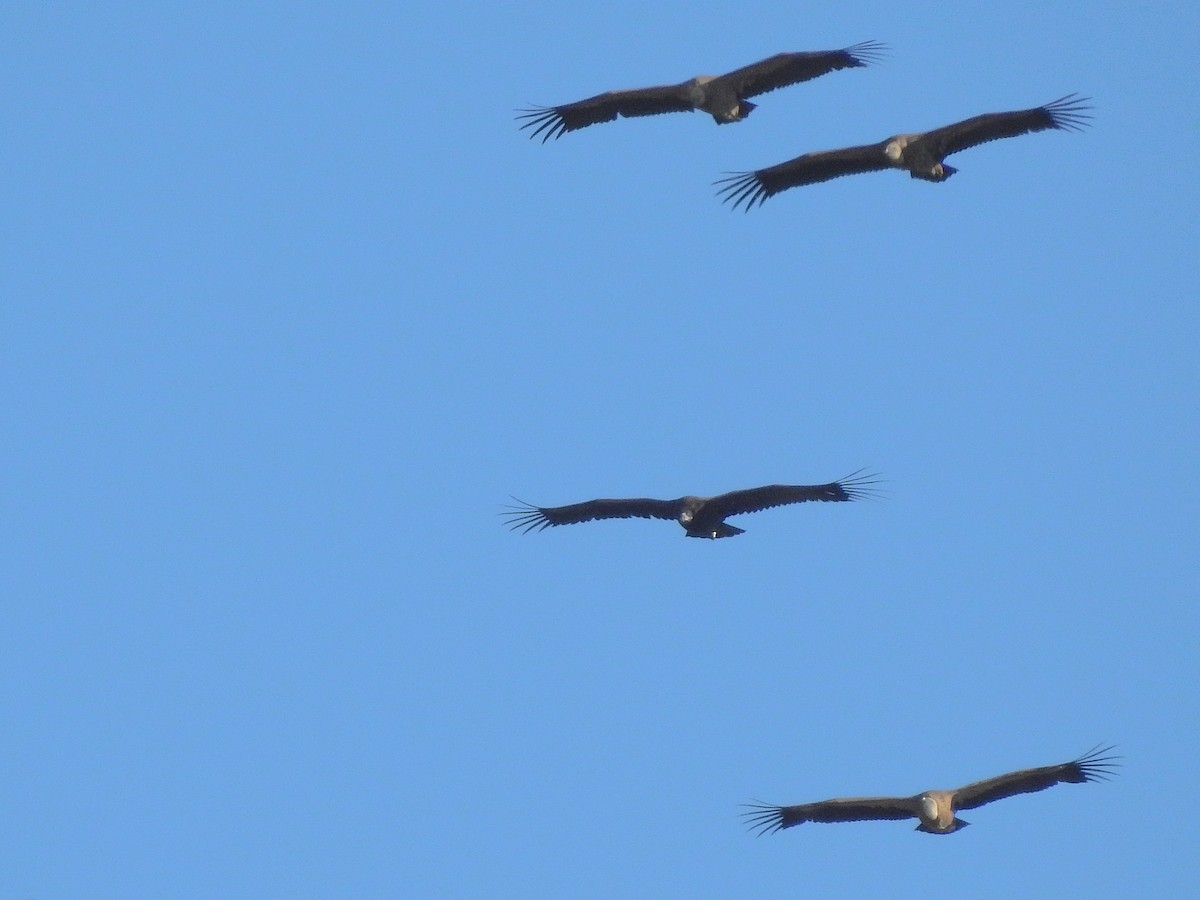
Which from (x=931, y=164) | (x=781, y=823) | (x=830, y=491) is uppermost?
(x=931, y=164)

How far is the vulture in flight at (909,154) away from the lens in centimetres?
2980

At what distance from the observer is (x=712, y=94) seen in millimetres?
30984

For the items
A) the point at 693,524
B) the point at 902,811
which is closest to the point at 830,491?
the point at 693,524

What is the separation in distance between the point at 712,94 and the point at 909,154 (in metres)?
2.55

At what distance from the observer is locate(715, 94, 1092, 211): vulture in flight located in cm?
2980

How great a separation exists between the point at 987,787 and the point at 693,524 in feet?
16.8

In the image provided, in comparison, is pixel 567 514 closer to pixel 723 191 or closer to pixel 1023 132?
pixel 723 191

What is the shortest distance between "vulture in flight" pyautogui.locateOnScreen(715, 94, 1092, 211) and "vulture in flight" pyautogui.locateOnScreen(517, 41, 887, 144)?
0.98 meters

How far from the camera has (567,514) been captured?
112 feet

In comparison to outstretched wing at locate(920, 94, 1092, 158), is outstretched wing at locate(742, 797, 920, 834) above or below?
below

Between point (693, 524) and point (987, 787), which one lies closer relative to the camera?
point (987, 787)

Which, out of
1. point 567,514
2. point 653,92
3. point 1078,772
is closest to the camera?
point 1078,772

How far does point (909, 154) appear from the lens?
30.4 metres

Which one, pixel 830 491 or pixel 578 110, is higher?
pixel 578 110
